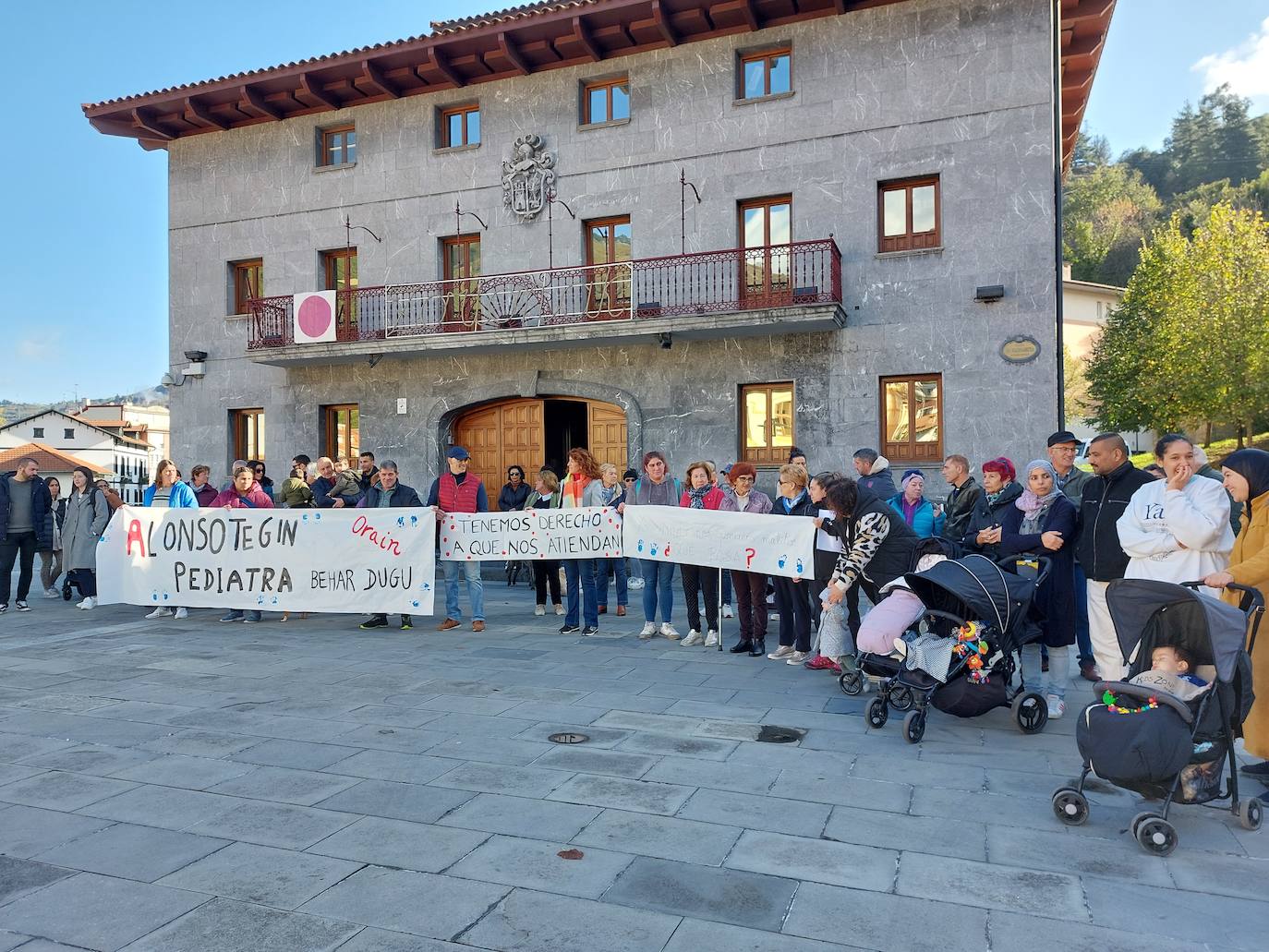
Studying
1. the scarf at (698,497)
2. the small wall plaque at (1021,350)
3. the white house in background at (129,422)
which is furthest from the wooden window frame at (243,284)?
the white house in background at (129,422)

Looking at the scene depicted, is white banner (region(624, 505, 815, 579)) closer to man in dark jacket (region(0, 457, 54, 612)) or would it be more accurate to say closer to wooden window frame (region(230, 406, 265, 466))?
man in dark jacket (region(0, 457, 54, 612))

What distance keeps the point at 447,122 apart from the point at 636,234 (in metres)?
5.57

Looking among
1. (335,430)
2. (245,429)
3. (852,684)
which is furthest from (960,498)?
(245,429)

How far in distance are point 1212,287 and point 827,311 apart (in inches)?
1292

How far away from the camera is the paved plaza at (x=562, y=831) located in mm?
3494

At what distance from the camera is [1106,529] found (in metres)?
6.38

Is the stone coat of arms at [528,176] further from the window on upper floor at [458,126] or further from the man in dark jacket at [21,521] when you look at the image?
the man in dark jacket at [21,521]

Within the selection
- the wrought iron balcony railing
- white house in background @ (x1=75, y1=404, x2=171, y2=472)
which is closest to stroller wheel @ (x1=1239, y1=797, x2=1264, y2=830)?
the wrought iron balcony railing

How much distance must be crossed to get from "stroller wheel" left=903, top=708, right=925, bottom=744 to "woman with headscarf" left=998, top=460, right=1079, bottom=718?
4.46 ft

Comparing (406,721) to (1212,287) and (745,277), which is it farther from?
(1212,287)

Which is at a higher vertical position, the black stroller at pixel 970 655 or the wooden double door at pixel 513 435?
the wooden double door at pixel 513 435

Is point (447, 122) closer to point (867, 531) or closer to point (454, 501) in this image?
point (454, 501)

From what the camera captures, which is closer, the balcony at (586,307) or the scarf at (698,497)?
the scarf at (698,497)

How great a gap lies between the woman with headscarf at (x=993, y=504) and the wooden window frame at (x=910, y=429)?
28.1 ft
